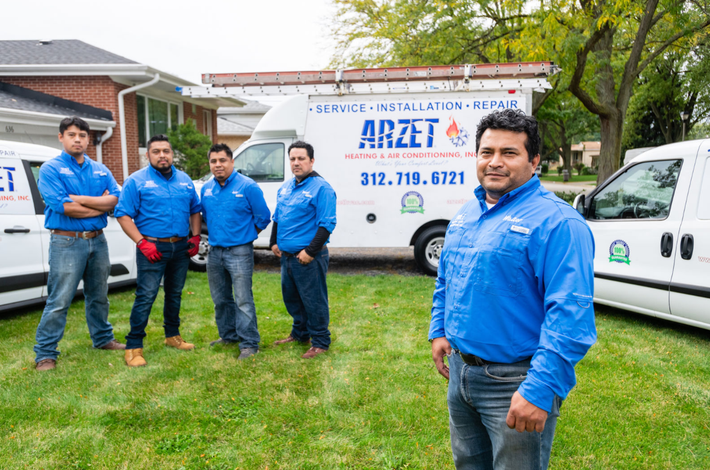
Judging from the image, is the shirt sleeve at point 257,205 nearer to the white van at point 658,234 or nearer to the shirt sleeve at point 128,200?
the shirt sleeve at point 128,200

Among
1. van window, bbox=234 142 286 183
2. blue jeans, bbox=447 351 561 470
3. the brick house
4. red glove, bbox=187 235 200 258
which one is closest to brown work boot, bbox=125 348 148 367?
red glove, bbox=187 235 200 258

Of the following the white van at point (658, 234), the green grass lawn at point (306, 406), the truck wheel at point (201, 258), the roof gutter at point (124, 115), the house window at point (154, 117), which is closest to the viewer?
the green grass lawn at point (306, 406)

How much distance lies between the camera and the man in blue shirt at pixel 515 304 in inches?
61.7

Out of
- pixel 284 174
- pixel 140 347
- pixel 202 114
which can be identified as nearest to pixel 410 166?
pixel 284 174

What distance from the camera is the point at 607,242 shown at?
17.9 feet

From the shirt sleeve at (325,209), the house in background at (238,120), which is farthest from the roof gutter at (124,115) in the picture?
the house in background at (238,120)

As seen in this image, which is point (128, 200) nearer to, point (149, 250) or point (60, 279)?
point (149, 250)

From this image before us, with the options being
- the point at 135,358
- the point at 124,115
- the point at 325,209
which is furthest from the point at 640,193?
the point at 124,115

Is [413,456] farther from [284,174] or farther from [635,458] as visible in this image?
[284,174]

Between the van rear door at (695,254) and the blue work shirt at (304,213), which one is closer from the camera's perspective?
the blue work shirt at (304,213)

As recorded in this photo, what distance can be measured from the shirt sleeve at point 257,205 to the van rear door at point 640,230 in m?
Result: 3.62

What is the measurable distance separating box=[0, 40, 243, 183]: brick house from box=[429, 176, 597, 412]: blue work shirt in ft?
37.8

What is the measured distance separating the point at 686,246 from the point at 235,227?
4157 millimetres

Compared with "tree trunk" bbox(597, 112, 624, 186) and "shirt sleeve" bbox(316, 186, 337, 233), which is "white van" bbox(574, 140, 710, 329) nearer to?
"shirt sleeve" bbox(316, 186, 337, 233)
